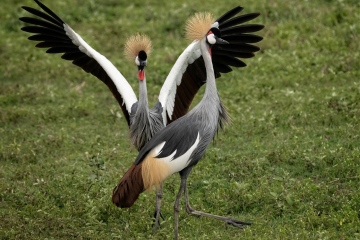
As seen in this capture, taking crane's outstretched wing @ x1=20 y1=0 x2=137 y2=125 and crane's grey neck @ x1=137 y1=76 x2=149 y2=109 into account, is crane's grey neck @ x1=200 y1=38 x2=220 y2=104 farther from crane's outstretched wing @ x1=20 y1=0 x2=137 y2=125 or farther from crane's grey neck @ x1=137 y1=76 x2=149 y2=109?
crane's outstretched wing @ x1=20 y1=0 x2=137 y2=125

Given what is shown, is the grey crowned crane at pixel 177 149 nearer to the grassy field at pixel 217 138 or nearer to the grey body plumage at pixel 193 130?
the grey body plumage at pixel 193 130

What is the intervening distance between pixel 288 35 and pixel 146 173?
4828 mm

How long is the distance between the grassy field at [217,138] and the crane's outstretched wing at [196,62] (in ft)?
2.40

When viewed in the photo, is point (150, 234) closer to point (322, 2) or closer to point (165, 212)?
point (165, 212)

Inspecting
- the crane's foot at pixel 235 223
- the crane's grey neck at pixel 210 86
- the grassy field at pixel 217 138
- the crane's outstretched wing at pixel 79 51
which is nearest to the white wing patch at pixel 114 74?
the crane's outstretched wing at pixel 79 51

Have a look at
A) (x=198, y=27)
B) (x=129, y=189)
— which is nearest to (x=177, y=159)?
(x=129, y=189)

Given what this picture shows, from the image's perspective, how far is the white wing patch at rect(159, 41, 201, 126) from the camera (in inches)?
248

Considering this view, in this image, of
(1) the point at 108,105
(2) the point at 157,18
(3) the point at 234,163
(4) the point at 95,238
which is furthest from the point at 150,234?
(2) the point at 157,18

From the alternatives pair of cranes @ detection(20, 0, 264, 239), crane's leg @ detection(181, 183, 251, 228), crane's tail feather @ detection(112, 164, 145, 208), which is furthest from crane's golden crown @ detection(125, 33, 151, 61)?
crane's leg @ detection(181, 183, 251, 228)

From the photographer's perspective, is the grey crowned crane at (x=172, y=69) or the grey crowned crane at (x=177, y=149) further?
the grey crowned crane at (x=172, y=69)

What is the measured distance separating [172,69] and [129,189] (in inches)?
54.2

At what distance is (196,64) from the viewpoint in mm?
6473

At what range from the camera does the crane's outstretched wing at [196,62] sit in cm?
634

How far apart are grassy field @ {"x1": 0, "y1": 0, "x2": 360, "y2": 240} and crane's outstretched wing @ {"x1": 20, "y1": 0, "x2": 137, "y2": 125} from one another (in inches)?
26.1
